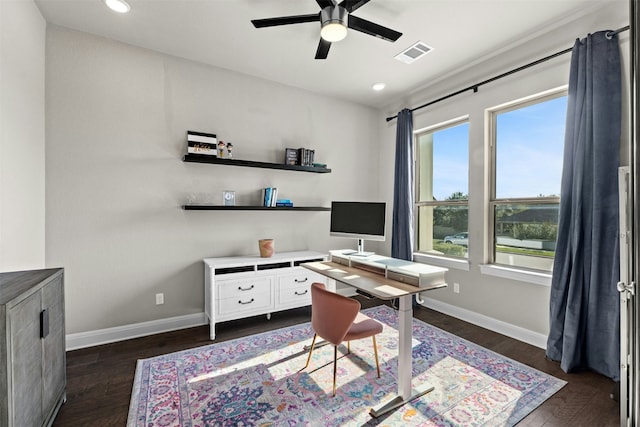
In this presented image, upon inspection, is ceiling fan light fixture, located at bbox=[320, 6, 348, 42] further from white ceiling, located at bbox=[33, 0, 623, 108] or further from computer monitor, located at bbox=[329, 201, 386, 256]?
computer monitor, located at bbox=[329, 201, 386, 256]

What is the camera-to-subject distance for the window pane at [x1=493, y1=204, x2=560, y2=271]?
2.75 meters

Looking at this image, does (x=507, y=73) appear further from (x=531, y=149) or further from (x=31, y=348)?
(x=31, y=348)

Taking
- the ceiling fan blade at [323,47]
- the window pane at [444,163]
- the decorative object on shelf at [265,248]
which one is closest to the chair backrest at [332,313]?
the decorative object on shelf at [265,248]

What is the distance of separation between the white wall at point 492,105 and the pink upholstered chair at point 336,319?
1604 mm

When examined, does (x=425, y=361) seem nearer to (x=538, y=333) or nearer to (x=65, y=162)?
(x=538, y=333)

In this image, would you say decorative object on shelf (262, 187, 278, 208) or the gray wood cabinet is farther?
decorative object on shelf (262, 187, 278, 208)

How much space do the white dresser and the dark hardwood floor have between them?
0.65ft

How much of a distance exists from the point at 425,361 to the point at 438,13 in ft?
9.13

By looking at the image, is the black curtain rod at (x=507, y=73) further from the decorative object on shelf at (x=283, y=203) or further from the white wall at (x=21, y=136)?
the white wall at (x=21, y=136)

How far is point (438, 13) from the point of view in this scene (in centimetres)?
239

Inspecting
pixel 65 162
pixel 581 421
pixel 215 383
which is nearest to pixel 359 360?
pixel 215 383

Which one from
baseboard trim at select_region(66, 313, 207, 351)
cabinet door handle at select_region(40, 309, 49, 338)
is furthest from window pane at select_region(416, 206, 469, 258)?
cabinet door handle at select_region(40, 309, 49, 338)

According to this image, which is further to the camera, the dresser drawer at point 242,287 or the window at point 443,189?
the window at point 443,189

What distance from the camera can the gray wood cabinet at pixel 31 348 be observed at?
1242mm
